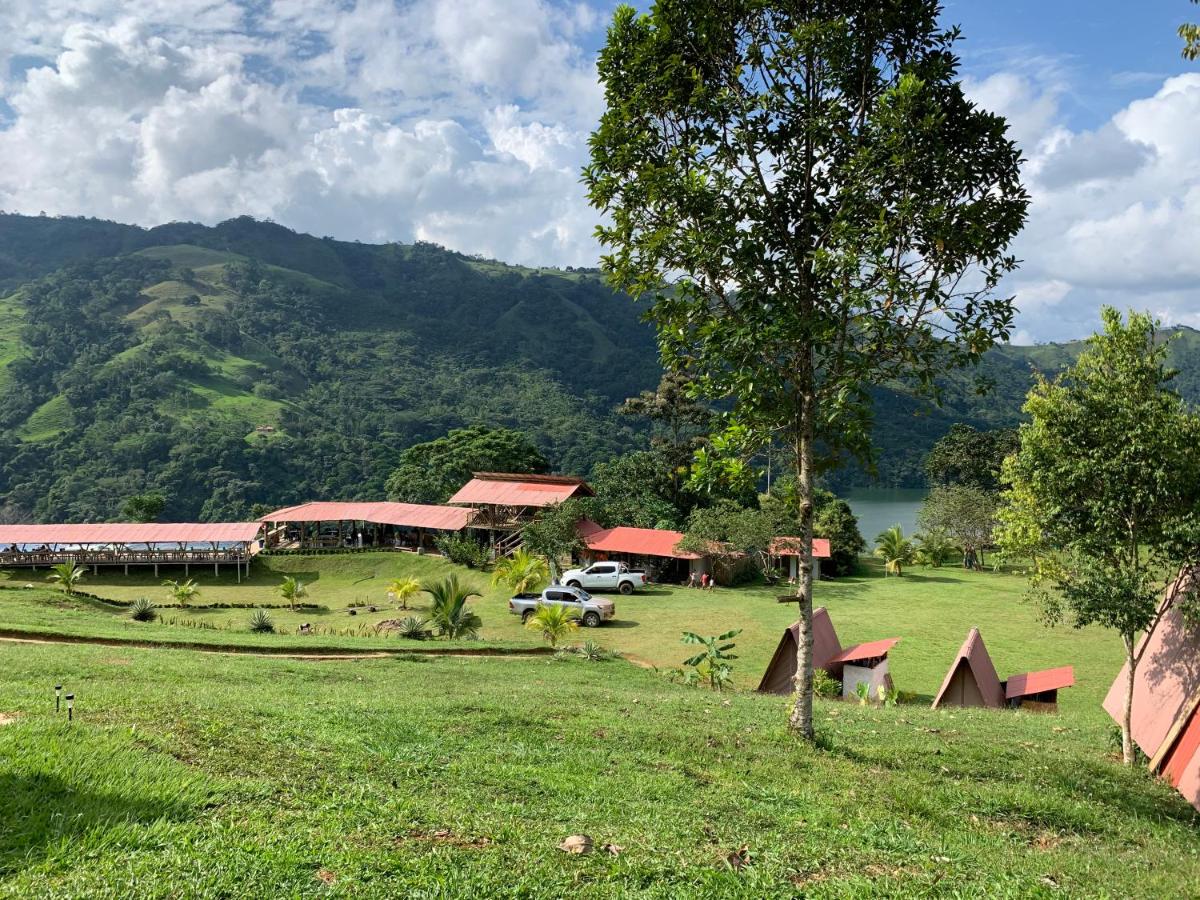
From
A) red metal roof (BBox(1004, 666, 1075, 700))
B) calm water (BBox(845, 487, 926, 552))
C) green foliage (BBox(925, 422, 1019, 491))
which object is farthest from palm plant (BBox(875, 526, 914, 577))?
red metal roof (BBox(1004, 666, 1075, 700))

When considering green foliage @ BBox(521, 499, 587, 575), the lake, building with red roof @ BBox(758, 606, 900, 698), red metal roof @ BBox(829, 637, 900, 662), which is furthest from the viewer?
the lake

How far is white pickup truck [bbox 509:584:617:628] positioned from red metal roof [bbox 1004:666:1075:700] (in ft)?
42.8

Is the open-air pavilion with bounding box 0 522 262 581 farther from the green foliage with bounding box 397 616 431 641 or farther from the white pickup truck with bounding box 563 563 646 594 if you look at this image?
the green foliage with bounding box 397 616 431 641

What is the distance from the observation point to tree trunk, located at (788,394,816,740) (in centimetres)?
841

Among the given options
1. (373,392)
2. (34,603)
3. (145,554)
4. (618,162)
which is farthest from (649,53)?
(373,392)

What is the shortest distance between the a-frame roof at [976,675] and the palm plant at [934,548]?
30750 mm

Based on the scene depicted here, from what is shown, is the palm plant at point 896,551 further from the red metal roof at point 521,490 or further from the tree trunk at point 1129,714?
the tree trunk at point 1129,714

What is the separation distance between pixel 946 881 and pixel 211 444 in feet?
305

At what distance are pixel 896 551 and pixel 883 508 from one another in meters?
61.3

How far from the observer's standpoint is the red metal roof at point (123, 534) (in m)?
38.4

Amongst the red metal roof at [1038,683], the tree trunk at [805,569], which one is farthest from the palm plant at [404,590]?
the tree trunk at [805,569]

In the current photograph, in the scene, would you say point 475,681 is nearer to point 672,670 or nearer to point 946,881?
point 672,670

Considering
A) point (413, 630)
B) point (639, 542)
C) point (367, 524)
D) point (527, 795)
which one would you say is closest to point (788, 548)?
point (639, 542)

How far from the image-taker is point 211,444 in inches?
3356
